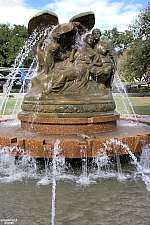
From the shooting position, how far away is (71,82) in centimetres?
675

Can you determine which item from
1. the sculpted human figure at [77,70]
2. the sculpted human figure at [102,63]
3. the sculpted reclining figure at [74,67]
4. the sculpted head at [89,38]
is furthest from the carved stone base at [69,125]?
→ the sculpted head at [89,38]

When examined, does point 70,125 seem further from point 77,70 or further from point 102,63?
point 102,63

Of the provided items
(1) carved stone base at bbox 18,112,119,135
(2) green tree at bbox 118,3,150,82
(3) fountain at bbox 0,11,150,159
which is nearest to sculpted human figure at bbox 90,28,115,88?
(3) fountain at bbox 0,11,150,159

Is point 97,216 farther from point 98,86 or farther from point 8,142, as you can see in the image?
point 98,86

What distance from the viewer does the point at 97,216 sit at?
12.4 feet

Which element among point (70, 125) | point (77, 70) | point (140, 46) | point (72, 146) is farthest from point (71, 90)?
point (140, 46)

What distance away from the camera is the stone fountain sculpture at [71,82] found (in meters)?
6.26

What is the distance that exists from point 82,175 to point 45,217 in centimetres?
166

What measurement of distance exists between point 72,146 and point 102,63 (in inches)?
114

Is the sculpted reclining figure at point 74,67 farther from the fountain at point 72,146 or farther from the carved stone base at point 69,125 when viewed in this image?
the carved stone base at point 69,125

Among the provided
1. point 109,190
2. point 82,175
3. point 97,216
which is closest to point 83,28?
point 82,175

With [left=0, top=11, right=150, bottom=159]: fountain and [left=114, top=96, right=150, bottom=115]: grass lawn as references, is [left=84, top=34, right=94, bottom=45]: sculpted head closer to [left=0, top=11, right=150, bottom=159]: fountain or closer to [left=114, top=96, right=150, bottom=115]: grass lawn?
[left=0, top=11, right=150, bottom=159]: fountain

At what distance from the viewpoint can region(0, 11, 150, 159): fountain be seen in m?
5.89

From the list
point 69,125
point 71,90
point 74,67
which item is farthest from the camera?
point 74,67
